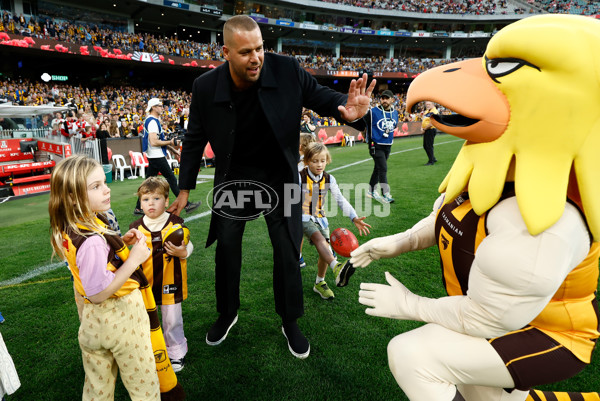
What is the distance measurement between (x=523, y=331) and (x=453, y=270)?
0.33 meters

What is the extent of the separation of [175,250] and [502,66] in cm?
216

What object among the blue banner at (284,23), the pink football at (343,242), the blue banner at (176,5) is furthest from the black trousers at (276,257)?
the blue banner at (284,23)

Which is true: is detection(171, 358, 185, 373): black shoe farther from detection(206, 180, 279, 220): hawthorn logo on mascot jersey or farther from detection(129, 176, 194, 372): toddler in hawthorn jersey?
detection(206, 180, 279, 220): hawthorn logo on mascot jersey

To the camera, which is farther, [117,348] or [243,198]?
[243,198]

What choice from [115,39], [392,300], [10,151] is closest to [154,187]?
[392,300]

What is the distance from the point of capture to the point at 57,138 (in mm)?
11156

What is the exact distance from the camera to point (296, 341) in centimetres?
267

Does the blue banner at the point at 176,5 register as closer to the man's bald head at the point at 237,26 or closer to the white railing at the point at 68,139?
the white railing at the point at 68,139

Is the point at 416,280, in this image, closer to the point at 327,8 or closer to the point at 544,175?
the point at 544,175

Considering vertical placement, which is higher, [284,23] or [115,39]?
[284,23]

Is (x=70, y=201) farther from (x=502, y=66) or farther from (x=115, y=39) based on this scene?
(x=115, y=39)

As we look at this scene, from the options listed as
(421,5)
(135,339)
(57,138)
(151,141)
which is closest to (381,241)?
(135,339)

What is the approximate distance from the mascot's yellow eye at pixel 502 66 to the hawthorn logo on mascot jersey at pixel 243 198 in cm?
170

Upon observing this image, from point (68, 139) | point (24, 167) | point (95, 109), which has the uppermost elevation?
point (95, 109)
